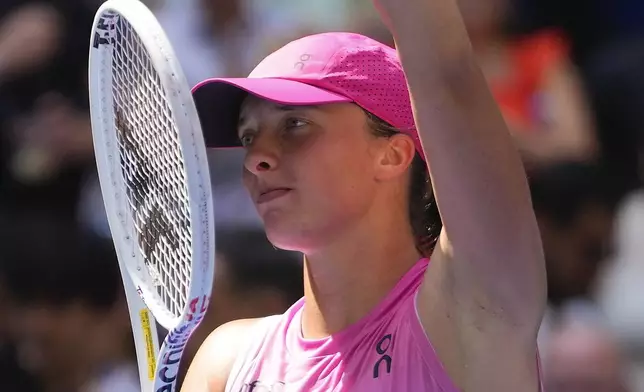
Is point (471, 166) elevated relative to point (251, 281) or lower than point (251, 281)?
elevated

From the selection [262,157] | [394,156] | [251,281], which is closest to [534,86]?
[251,281]

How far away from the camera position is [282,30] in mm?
2277

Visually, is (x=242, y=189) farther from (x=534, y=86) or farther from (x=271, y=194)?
(x=271, y=194)

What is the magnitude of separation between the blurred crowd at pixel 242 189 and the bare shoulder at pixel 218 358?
798 millimetres

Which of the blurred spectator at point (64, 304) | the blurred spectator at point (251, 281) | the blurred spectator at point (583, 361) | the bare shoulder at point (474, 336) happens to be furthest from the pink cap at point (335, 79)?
the blurred spectator at point (64, 304)

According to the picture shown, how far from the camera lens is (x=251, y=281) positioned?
2199 millimetres

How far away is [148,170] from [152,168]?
0.02 metres

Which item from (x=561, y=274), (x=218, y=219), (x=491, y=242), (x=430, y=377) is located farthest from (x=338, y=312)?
(x=218, y=219)

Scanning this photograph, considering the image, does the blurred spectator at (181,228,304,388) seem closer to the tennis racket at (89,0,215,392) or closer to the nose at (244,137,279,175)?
the tennis racket at (89,0,215,392)

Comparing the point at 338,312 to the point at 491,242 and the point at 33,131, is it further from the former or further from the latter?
the point at 33,131

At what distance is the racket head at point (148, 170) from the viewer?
100 centimetres

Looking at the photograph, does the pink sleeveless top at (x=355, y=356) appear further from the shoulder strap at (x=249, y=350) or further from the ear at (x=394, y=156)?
the ear at (x=394, y=156)

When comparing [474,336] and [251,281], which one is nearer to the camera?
[474,336]

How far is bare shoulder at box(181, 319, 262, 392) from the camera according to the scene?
1.29m
